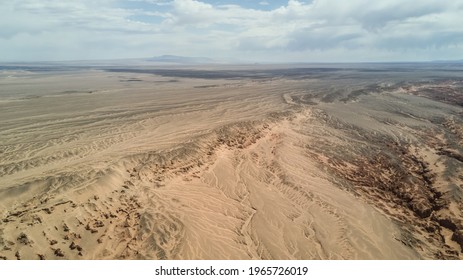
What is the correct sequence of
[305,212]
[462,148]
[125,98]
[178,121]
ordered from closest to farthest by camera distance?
[305,212] < [462,148] < [178,121] < [125,98]

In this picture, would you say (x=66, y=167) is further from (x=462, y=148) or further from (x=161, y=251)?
(x=462, y=148)

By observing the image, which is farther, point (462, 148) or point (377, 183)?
point (462, 148)

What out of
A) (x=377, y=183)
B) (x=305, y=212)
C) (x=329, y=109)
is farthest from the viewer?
(x=329, y=109)

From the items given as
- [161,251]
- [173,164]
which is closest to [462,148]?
[173,164]

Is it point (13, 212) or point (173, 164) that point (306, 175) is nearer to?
point (173, 164)

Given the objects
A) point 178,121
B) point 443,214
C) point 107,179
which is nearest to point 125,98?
point 178,121

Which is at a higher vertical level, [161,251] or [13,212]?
[13,212]
